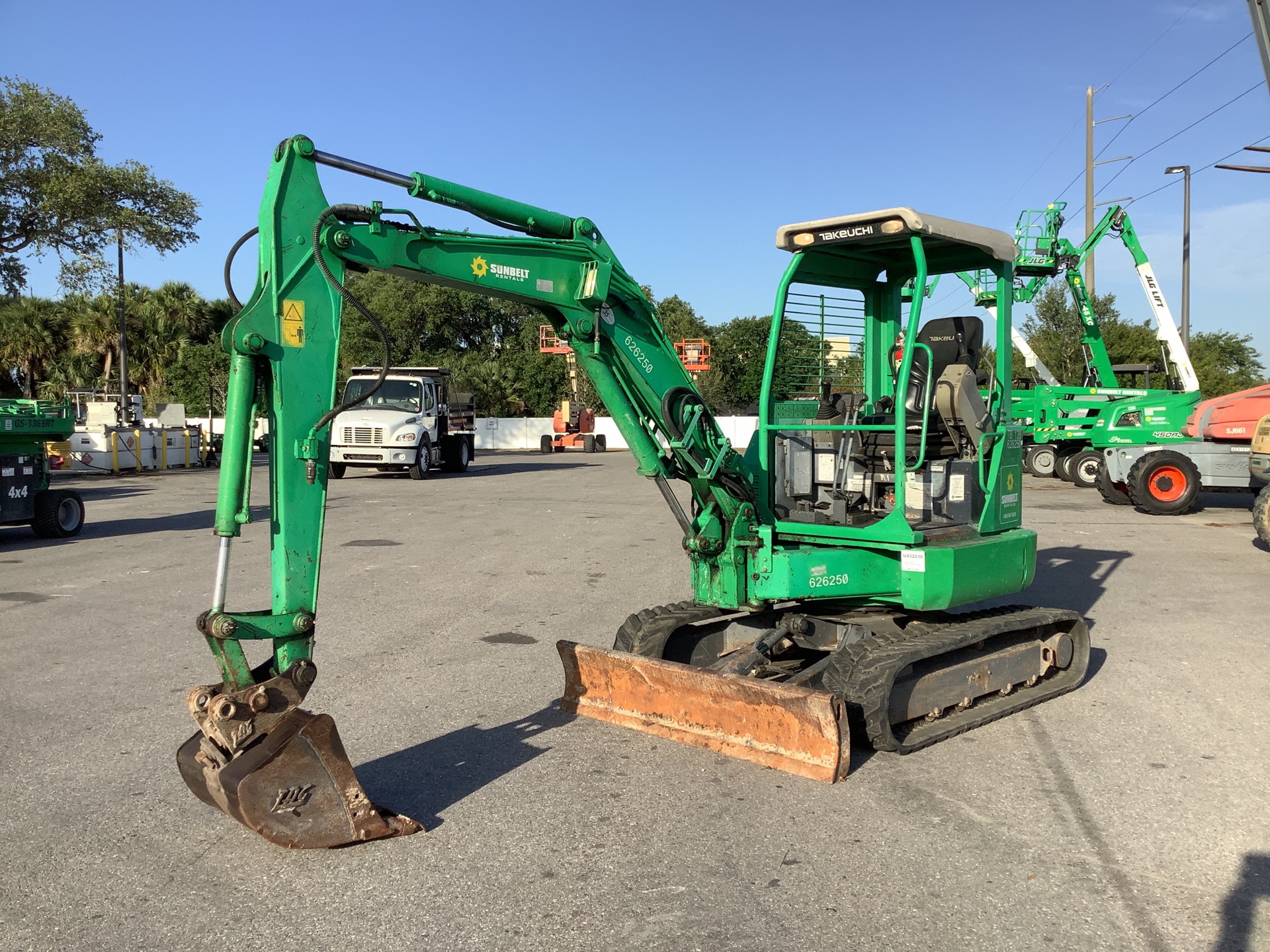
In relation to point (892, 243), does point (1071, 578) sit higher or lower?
lower

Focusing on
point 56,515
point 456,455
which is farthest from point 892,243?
point 456,455

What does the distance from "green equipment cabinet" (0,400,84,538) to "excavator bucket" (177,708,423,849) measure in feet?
39.1

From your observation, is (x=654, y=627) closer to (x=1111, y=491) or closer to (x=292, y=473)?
(x=292, y=473)

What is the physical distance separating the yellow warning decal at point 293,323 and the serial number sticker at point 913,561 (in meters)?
3.56

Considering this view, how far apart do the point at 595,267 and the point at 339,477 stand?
2341 centimetres

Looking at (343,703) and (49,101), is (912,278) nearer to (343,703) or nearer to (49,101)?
(343,703)

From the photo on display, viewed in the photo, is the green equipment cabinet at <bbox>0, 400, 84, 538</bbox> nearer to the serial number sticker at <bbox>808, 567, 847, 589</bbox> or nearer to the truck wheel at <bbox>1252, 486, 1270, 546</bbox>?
the serial number sticker at <bbox>808, 567, 847, 589</bbox>

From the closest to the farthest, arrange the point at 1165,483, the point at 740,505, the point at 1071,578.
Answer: the point at 740,505
the point at 1071,578
the point at 1165,483

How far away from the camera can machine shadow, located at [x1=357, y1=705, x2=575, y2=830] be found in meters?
5.03

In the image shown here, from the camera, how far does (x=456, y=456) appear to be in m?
30.0

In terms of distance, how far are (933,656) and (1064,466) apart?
22485 millimetres

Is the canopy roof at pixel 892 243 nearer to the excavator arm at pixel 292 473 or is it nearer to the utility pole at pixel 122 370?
the excavator arm at pixel 292 473

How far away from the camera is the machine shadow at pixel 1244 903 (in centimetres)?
371

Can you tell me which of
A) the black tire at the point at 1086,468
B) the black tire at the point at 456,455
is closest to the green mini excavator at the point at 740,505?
the black tire at the point at 1086,468
